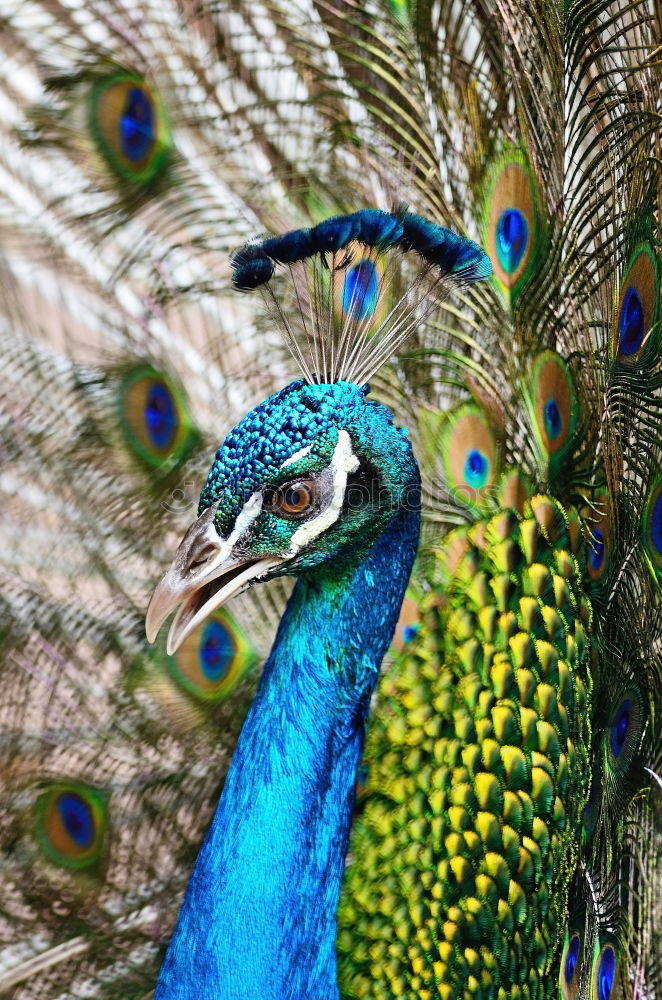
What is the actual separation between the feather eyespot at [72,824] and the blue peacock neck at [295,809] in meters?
0.29

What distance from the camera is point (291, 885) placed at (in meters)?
1.12

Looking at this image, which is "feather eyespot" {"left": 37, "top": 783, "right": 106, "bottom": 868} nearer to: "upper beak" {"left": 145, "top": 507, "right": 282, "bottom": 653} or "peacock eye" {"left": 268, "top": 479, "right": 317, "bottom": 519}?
"upper beak" {"left": 145, "top": 507, "right": 282, "bottom": 653}

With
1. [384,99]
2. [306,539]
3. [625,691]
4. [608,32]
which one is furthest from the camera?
[625,691]

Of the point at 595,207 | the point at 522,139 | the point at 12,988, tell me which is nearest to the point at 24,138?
the point at 522,139

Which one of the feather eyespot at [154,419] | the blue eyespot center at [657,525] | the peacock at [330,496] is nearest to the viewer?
the peacock at [330,496]

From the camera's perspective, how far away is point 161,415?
136cm

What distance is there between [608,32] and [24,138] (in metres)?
0.84

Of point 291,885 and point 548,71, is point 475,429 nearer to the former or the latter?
point 548,71

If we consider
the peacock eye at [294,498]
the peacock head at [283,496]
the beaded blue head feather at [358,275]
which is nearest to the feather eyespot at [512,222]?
the beaded blue head feather at [358,275]

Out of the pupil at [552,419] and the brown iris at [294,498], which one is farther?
the pupil at [552,419]

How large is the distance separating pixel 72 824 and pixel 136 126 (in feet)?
3.08

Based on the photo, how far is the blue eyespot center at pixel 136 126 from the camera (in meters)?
1.20

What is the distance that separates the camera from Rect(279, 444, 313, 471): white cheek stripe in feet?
3.28

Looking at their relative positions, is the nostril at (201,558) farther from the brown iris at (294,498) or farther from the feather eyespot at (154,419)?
the feather eyespot at (154,419)
